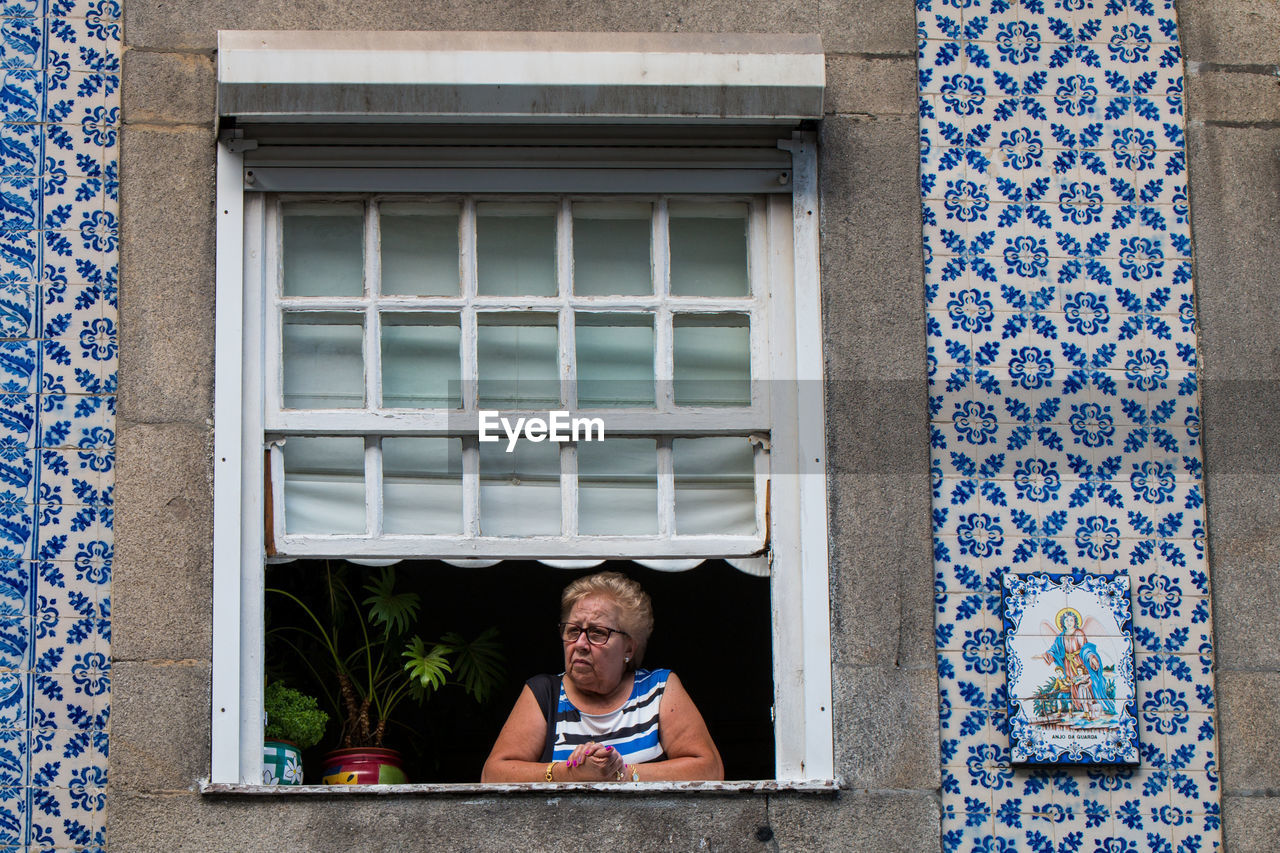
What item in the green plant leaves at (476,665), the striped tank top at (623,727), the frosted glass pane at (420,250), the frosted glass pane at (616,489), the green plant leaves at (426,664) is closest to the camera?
the striped tank top at (623,727)

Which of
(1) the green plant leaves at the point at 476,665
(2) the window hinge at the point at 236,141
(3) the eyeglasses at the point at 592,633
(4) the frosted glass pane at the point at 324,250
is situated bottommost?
(1) the green plant leaves at the point at 476,665

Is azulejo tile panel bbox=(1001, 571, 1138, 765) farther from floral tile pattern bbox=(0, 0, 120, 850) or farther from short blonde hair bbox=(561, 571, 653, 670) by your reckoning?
floral tile pattern bbox=(0, 0, 120, 850)

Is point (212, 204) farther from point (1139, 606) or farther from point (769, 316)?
point (1139, 606)

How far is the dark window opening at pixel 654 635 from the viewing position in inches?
319

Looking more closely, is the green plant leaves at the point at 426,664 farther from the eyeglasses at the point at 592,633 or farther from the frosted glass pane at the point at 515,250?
the frosted glass pane at the point at 515,250

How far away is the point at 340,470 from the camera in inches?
217

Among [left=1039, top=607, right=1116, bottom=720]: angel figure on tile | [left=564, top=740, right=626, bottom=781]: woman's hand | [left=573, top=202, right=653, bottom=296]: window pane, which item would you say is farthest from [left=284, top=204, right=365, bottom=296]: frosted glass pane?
[left=1039, top=607, right=1116, bottom=720]: angel figure on tile

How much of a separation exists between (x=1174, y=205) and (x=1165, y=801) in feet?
6.43

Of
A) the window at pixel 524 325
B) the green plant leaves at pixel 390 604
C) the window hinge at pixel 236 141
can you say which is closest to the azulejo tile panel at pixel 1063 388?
the window at pixel 524 325

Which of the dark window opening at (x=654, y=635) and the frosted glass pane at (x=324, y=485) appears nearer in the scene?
the frosted glass pane at (x=324, y=485)

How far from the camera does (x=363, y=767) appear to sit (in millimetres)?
5551

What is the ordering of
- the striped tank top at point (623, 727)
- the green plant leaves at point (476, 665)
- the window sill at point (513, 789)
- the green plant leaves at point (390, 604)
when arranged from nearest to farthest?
the window sill at point (513, 789) < the striped tank top at point (623, 727) < the green plant leaves at point (390, 604) < the green plant leaves at point (476, 665)

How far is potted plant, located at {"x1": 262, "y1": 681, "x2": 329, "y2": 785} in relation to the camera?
5.35 meters

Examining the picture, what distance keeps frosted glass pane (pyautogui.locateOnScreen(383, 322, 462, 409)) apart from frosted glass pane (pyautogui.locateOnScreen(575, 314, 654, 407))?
0.41 meters
